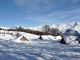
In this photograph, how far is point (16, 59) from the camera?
1314 centimetres

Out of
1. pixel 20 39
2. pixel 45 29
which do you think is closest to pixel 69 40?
pixel 20 39

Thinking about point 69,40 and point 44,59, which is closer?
point 44,59

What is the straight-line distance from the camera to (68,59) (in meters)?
13.9

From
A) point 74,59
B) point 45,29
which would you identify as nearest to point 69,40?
point 74,59

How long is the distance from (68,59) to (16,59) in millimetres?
4370

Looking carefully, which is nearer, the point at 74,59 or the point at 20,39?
the point at 74,59

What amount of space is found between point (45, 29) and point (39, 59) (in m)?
111

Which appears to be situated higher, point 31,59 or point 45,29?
point 45,29

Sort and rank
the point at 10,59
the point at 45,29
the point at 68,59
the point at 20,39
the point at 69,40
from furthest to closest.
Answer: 1. the point at 45,29
2. the point at 20,39
3. the point at 69,40
4. the point at 68,59
5. the point at 10,59

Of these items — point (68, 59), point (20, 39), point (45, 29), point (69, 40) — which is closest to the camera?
point (68, 59)

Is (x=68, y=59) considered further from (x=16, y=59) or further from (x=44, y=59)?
(x=16, y=59)

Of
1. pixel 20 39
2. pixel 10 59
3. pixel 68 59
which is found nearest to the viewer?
pixel 10 59

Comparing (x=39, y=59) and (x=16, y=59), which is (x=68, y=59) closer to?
(x=39, y=59)

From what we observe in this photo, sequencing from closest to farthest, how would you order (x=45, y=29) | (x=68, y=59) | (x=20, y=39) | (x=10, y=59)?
1. (x=10, y=59)
2. (x=68, y=59)
3. (x=20, y=39)
4. (x=45, y=29)
